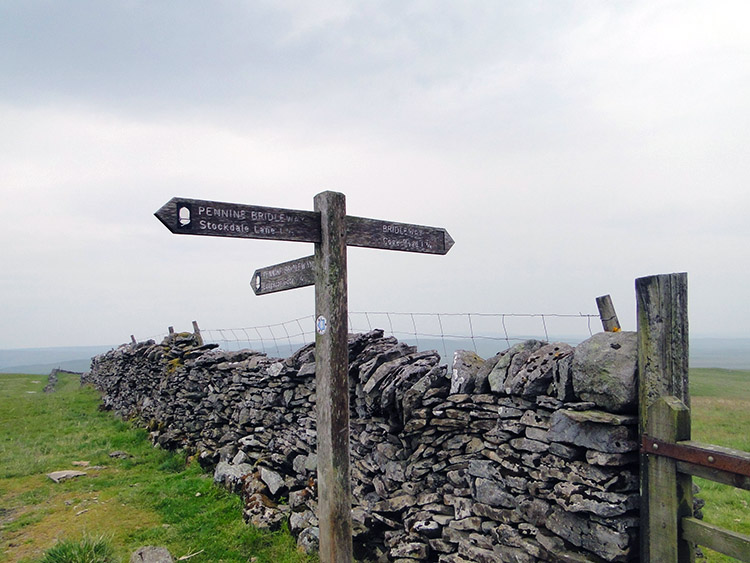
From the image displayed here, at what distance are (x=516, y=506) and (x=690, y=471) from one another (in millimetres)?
1839

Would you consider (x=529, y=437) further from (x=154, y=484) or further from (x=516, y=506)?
(x=154, y=484)

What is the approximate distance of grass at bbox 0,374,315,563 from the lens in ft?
23.7

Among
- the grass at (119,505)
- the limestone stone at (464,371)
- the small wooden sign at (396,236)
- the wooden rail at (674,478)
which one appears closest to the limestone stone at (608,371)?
the wooden rail at (674,478)

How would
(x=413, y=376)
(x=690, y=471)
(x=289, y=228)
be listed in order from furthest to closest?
(x=413, y=376), (x=289, y=228), (x=690, y=471)

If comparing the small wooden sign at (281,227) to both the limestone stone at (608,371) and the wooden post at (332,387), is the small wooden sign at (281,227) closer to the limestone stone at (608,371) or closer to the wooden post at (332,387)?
the wooden post at (332,387)

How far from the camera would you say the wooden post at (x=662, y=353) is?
4039 millimetres

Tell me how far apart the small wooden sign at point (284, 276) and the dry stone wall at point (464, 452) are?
7.64ft

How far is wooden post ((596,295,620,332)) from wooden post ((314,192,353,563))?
3.23 metres

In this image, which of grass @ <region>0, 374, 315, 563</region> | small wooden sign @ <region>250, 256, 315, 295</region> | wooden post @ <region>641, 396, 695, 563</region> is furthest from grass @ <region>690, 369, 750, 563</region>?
grass @ <region>0, 374, 315, 563</region>

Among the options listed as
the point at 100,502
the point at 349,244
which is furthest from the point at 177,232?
the point at 100,502

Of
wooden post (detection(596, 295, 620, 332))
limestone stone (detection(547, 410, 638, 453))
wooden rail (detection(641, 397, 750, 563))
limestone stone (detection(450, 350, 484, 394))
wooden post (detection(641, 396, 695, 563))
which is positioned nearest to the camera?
wooden rail (detection(641, 397, 750, 563))

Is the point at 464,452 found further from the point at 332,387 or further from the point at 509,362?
the point at 332,387

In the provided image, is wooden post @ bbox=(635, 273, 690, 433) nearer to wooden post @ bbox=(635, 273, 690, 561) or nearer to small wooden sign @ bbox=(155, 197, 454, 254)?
wooden post @ bbox=(635, 273, 690, 561)

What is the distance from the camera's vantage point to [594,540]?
14.0 feet
